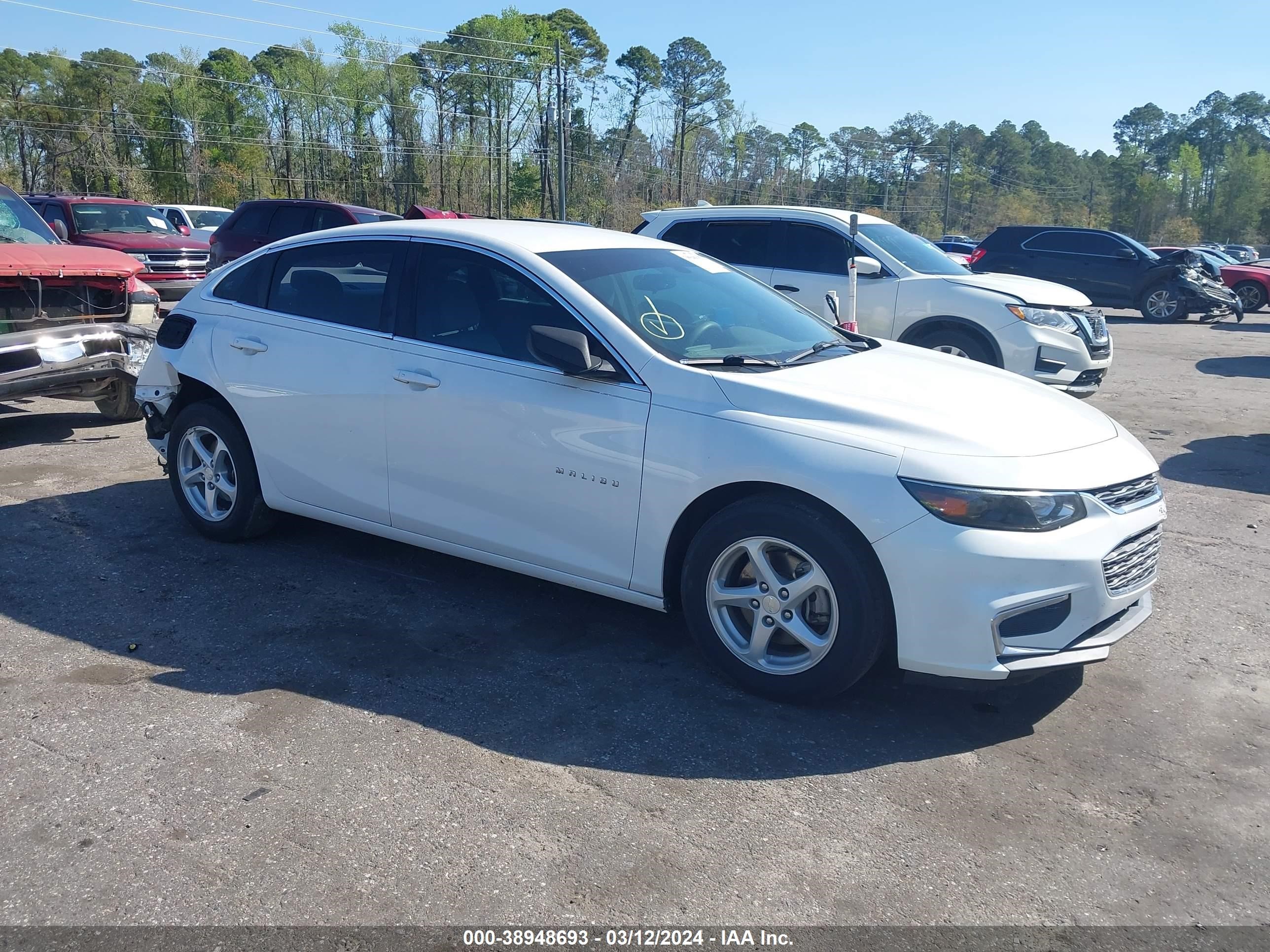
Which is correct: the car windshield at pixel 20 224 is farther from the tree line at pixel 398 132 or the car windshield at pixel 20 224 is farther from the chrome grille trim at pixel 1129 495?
the tree line at pixel 398 132

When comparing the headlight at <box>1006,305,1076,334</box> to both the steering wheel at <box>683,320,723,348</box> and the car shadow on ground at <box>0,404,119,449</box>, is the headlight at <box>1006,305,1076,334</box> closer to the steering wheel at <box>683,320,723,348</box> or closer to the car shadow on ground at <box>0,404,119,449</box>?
the steering wheel at <box>683,320,723,348</box>

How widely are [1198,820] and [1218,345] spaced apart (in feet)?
56.2

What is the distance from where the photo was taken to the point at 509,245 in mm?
4719

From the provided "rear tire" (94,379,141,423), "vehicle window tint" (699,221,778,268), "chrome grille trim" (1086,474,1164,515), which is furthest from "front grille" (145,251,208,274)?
"chrome grille trim" (1086,474,1164,515)

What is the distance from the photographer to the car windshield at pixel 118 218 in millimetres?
17469

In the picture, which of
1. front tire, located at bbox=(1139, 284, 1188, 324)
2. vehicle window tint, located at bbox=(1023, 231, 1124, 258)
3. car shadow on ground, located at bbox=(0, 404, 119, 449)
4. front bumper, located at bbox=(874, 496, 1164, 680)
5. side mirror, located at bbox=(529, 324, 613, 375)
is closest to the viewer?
front bumper, located at bbox=(874, 496, 1164, 680)

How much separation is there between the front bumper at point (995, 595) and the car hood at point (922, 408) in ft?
1.14

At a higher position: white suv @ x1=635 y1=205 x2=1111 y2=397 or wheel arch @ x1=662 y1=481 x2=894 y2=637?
white suv @ x1=635 y1=205 x2=1111 y2=397

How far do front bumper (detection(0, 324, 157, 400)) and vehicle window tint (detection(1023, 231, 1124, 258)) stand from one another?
1846 centimetres

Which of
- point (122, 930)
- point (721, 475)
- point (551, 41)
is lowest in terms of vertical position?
point (122, 930)

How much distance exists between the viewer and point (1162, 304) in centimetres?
2233

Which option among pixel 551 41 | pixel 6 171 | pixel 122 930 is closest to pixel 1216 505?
pixel 122 930

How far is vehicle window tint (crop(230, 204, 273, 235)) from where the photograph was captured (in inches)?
642

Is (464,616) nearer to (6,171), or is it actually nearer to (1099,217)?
(6,171)
